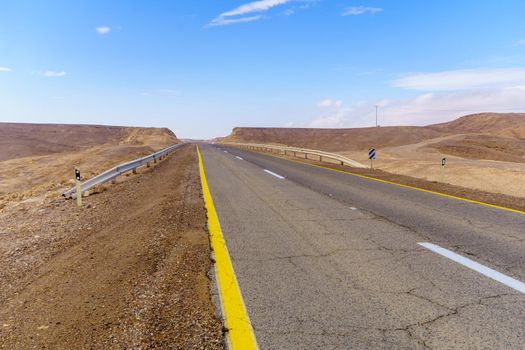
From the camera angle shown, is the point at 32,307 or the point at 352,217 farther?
the point at 352,217

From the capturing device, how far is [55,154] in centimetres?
4191

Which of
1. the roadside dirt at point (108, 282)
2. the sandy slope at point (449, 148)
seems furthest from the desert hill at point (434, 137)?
the roadside dirt at point (108, 282)

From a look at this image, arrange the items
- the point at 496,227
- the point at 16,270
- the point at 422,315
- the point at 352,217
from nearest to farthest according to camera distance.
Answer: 1. the point at 422,315
2. the point at 16,270
3. the point at 496,227
4. the point at 352,217

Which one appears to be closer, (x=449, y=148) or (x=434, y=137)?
(x=449, y=148)

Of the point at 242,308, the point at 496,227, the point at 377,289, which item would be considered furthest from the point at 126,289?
the point at 496,227

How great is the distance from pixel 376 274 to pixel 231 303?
5.67ft

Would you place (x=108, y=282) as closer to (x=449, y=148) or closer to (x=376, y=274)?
(x=376, y=274)

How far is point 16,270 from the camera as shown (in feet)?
16.5

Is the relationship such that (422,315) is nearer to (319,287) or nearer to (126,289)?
(319,287)

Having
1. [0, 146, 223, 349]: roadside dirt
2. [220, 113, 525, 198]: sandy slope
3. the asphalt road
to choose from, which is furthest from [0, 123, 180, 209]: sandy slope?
[220, 113, 525, 198]: sandy slope

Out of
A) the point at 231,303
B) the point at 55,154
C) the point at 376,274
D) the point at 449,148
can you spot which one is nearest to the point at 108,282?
the point at 231,303

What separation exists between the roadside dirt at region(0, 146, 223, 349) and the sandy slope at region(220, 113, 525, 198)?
48.6 feet

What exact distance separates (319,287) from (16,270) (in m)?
3.98

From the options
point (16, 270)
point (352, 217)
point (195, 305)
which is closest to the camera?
point (195, 305)
